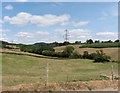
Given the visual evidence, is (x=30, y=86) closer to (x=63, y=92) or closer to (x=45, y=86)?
(x=45, y=86)

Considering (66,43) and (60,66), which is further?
(66,43)

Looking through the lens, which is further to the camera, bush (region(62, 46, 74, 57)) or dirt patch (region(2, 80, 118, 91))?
bush (region(62, 46, 74, 57))

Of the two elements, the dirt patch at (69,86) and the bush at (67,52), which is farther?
the bush at (67,52)

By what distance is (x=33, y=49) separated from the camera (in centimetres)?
3803

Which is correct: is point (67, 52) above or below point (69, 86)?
above

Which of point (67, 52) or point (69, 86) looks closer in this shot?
point (69, 86)

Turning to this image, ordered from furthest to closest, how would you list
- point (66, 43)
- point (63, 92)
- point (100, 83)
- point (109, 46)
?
point (66, 43) → point (109, 46) → point (100, 83) → point (63, 92)

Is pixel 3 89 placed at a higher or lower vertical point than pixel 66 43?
lower

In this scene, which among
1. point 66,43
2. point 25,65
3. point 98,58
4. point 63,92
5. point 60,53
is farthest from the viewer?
point 66,43

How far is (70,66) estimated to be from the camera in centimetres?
2948

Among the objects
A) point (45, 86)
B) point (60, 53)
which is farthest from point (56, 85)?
point (60, 53)

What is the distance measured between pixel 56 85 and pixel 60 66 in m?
15.9

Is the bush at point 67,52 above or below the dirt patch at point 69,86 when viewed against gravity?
above

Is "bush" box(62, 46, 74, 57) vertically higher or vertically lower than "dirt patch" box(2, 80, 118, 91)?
higher
